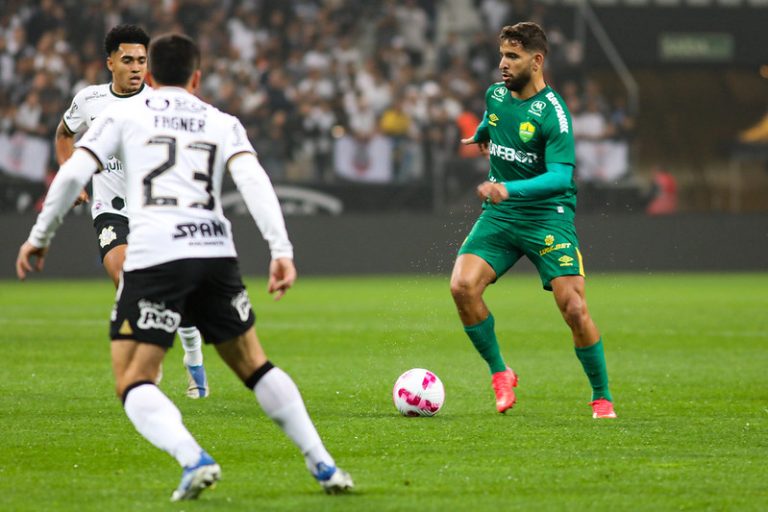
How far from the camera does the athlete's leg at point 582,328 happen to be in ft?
26.2

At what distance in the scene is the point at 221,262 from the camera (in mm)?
5375

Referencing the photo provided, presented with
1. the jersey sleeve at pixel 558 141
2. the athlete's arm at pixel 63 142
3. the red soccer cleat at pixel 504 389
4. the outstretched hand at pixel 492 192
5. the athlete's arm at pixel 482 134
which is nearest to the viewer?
the outstretched hand at pixel 492 192

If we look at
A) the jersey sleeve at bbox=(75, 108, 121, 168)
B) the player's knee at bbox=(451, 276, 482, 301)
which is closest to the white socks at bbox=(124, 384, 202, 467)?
the jersey sleeve at bbox=(75, 108, 121, 168)

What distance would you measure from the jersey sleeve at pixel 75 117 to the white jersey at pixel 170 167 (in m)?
3.55

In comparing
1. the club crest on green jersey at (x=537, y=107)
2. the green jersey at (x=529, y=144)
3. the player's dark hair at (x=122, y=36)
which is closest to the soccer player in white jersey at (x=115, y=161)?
the player's dark hair at (x=122, y=36)

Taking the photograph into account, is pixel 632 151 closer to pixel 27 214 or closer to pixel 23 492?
pixel 27 214

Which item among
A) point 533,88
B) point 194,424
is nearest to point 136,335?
point 194,424

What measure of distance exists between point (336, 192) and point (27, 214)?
4888 mm

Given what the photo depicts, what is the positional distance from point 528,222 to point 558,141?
57cm

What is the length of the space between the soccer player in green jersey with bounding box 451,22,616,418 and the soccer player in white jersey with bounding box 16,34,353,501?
111 inches

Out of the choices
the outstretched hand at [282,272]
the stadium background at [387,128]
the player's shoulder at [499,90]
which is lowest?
the stadium background at [387,128]

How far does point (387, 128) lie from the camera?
22953 millimetres

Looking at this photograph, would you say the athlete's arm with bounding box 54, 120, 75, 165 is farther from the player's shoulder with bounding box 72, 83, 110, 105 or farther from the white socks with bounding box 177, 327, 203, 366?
the white socks with bounding box 177, 327, 203, 366

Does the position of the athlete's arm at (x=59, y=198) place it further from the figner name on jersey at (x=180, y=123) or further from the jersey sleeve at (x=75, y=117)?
the jersey sleeve at (x=75, y=117)
